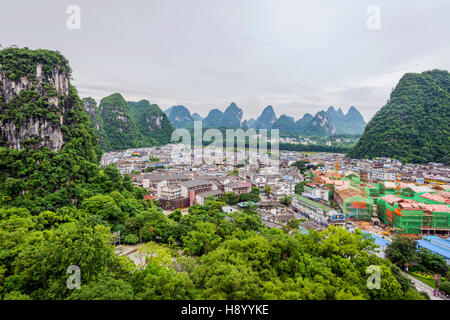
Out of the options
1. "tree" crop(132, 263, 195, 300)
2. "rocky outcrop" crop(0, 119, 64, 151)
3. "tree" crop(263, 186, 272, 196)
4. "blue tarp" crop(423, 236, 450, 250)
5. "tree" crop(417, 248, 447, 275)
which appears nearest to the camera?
"tree" crop(132, 263, 195, 300)

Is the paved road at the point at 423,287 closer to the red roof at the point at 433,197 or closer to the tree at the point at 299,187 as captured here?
the red roof at the point at 433,197

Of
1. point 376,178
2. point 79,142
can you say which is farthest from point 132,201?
point 376,178

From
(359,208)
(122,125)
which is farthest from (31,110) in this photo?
(122,125)

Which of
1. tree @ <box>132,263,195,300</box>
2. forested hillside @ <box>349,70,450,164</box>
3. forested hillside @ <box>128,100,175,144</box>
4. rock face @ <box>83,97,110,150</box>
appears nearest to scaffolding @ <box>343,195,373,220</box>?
tree @ <box>132,263,195,300</box>

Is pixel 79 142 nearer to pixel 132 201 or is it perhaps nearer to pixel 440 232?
pixel 132 201

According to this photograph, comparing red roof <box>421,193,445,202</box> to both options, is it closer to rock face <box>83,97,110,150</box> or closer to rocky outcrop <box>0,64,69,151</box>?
rocky outcrop <box>0,64,69,151</box>

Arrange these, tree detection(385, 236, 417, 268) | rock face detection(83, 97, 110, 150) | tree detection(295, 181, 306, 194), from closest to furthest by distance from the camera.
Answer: tree detection(385, 236, 417, 268) → tree detection(295, 181, 306, 194) → rock face detection(83, 97, 110, 150)
